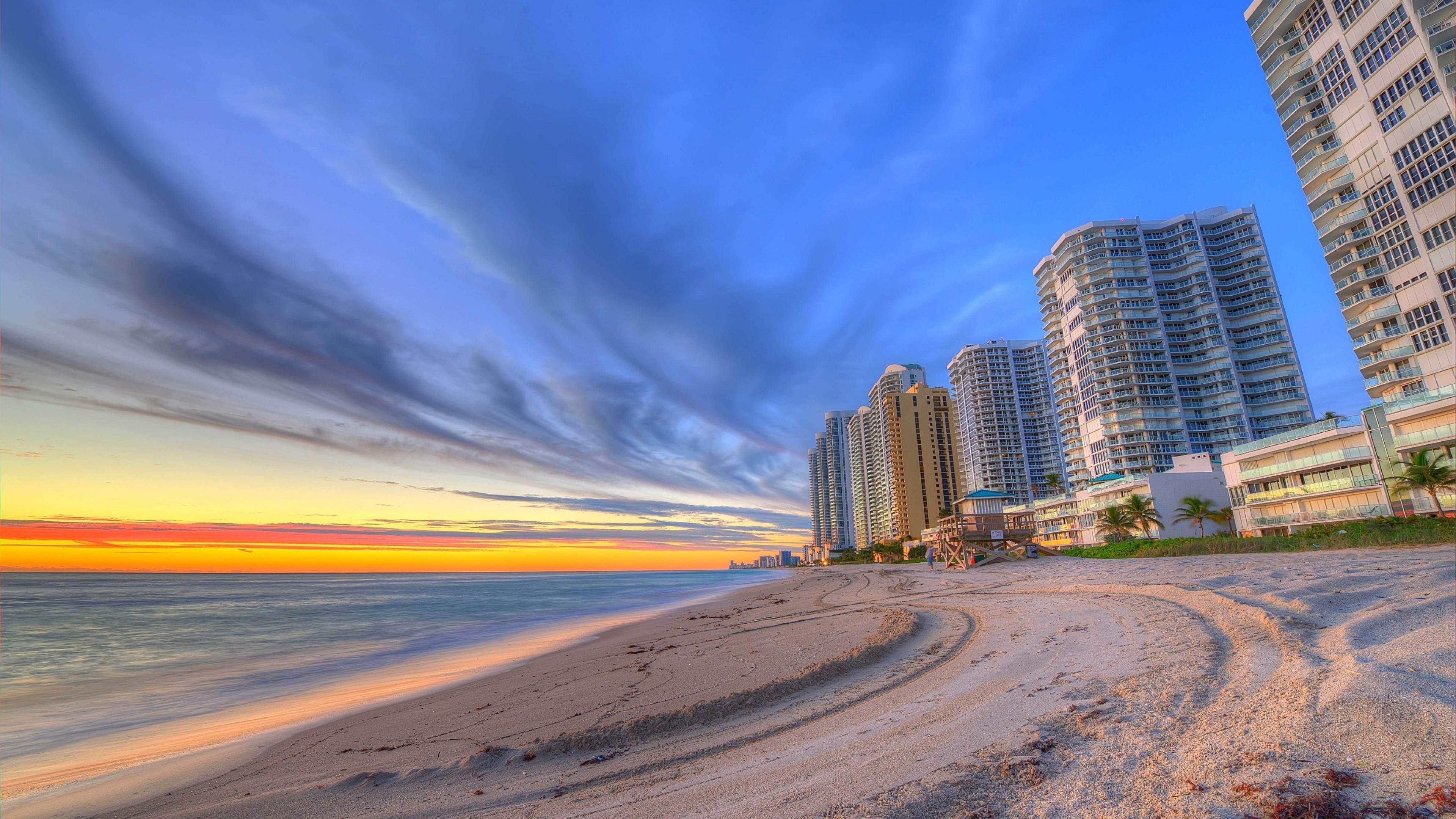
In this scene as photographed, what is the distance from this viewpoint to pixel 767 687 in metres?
7.93

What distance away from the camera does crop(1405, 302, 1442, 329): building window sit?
158 feet

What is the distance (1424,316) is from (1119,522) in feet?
96.7

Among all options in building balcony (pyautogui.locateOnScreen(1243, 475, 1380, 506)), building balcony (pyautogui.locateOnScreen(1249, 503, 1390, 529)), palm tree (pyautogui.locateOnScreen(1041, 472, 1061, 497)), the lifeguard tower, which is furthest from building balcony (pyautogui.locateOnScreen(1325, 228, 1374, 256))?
palm tree (pyautogui.locateOnScreen(1041, 472, 1061, 497))

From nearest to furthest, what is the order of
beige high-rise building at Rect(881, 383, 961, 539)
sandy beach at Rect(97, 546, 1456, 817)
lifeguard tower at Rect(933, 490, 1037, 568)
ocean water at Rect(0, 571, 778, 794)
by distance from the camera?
sandy beach at Rect(97, 546, 1456, 817) < ocean water at Rect(0, 571, 778, 794) < lifeguard tower at Rect(933, 490, 1037, 568) < beige high-rise building at Rect(881, 383, 961, 539)

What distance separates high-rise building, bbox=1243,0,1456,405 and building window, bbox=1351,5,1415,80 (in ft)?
0.29

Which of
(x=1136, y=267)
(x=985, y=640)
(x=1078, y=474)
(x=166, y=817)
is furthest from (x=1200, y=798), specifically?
(x=1136, y=267)

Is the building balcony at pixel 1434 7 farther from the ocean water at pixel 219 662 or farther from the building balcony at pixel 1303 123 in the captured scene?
the ocean water at pixel 219 662

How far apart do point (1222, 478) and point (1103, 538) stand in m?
13.6

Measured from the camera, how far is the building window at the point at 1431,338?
47781 mm

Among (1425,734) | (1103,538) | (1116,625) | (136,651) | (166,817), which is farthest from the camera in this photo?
(1103,538)

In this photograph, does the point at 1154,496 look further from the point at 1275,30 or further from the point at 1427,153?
the point at 1275,30

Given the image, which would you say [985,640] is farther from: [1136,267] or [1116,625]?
[1136,267]

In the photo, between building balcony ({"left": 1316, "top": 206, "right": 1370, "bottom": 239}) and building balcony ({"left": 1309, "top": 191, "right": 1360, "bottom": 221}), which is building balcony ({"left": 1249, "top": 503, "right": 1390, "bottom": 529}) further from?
building balcony ({"left": 1309, "top": 191, "right": 1360, "bottom": 221})

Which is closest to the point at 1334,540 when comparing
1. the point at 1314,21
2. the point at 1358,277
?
the point at 1358,277
